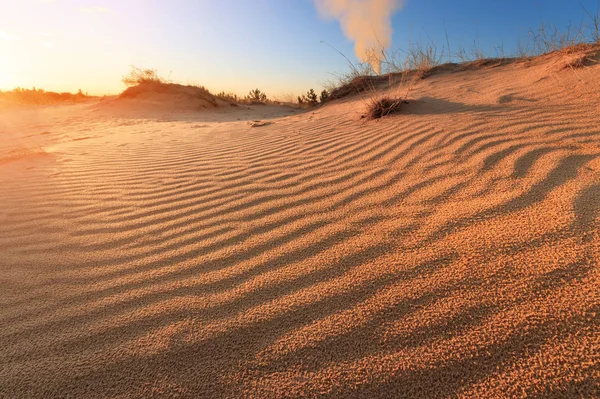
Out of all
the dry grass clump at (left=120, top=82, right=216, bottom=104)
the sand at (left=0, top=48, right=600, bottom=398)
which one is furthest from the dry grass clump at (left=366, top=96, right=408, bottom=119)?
the dry grass clump at (left=120, top=82, right=216, bottom=104)

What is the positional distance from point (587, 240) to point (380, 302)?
932 mm

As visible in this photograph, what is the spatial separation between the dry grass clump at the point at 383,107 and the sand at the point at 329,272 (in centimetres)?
→ 113

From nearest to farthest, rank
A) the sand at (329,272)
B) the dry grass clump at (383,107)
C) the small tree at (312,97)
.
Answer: the sand at (329,272) → the dry grass clump at (383,107) → the small tree at (312,97)

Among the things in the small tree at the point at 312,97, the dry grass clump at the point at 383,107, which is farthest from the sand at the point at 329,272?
the small tree at the point at 312,97

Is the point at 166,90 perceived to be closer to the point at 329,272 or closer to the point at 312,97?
the point at 312,97

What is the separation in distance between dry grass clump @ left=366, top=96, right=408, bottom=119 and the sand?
1.13 metres

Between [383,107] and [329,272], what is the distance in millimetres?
3466

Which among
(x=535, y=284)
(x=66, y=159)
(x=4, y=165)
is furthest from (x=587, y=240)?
(x=4, y=165)

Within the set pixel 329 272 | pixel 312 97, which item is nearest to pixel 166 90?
pixel 312 97

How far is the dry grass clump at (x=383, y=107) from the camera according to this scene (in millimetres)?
4289

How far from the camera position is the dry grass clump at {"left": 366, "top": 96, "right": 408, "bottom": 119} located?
4289 millimetres

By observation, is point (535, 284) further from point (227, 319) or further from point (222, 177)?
point (222, 177)

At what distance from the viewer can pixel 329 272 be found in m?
1.45

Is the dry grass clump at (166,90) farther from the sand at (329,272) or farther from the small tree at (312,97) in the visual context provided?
the sand at (329,272)
